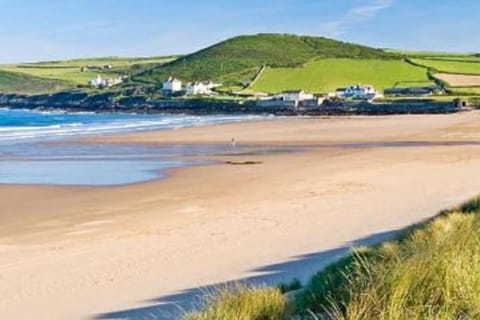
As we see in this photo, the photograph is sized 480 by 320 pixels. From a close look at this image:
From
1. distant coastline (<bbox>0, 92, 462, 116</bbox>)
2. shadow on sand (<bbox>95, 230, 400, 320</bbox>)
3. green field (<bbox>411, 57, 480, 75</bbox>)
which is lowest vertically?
distant coastline (<bbox>0, 92, 462, 116</bbox>)

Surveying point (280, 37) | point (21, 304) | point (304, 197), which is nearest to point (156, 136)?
point (304, 197)

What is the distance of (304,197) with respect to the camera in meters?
18.6

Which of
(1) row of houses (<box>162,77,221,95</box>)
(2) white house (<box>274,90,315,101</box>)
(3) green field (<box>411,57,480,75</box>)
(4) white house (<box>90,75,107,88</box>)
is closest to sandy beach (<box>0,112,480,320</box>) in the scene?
(2) white house (<box>274,90,315,101</box>)

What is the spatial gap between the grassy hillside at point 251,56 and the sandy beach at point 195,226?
373 ft

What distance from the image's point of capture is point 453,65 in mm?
125375

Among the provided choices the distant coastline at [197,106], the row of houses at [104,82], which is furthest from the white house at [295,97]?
the row of houses at [104,82]

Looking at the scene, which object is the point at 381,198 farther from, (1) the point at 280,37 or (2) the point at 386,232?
(1) the point at 280,37

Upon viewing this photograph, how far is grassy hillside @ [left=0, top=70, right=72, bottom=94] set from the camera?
169m

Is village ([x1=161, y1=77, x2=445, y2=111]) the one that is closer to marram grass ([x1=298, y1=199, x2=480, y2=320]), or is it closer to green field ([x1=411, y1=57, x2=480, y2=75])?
green field ([x1=411, y1=57, x2=480, y2=75])

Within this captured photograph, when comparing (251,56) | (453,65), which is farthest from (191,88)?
(251,56)

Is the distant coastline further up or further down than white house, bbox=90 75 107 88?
further down

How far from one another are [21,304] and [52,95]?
452 feet

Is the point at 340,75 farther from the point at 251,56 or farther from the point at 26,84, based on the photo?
the point at 26,84

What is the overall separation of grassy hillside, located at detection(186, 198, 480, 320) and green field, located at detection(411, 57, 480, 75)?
116992mm
